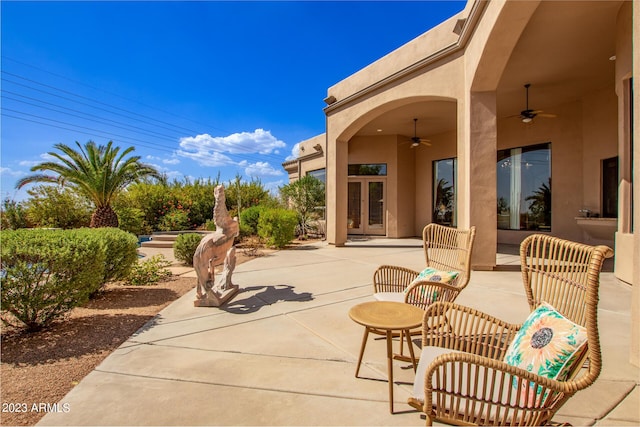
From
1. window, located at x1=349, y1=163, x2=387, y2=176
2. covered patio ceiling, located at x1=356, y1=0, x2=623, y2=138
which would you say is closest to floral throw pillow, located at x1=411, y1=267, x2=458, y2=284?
covered patio ceiling, located at x1=356, y1=0, x2=623, y2=138

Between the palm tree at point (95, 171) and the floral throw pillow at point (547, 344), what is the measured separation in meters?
13.5

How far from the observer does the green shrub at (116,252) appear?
14.6 ft

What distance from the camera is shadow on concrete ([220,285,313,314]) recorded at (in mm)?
4133

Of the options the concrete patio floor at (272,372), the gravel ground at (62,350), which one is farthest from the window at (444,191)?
the gravel ground at (62,350)

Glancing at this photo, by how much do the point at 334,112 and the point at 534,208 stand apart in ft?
23.8

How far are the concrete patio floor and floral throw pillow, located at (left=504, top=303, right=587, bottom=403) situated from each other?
2.23 feet

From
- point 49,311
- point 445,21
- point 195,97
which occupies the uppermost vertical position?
point 195,97

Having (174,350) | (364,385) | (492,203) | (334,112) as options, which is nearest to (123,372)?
(174,350)

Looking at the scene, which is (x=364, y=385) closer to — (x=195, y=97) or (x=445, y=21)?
(x=445, y=21)

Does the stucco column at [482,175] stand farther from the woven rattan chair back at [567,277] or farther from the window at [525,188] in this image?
the window at [525,188]

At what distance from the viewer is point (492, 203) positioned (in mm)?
6383

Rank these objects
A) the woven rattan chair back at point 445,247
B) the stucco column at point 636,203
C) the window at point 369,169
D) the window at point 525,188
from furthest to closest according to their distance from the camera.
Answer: the window at point 369,169 → the window at point 525,188 → the woven rattan chair back at point 445,247 → the stucco column at point 636,203

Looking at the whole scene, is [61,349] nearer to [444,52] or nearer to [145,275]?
[145,275]

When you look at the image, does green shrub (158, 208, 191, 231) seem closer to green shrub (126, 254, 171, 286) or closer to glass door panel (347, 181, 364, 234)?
glass door panel (347, 181, 364, 234)
